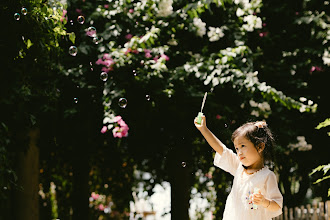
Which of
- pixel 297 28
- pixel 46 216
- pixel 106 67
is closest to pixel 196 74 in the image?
pixel 106 67

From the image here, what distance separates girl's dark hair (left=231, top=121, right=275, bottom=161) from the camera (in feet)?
13.0

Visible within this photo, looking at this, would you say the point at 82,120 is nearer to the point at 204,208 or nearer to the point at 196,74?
the point at 196,74

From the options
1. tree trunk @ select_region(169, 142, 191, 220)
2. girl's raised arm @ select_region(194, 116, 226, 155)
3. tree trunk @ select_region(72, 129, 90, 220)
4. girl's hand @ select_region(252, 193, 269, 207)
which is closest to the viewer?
A: girl's hand @ select_region(252, 193, 269, 207)

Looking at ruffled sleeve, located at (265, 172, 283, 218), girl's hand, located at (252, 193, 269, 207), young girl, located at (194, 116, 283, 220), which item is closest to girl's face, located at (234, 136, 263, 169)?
young girl, located at (194, 116, 283, 220)

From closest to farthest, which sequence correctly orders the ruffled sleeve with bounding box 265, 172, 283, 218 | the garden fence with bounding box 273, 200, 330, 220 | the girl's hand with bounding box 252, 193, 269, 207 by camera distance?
the girl's hand with bounding box 252, 193, 269, 207 < the ruffled sleeve with bounding box 265, 172, 283, 218 < the garden fence with bounding box 273, 200, 330, 220

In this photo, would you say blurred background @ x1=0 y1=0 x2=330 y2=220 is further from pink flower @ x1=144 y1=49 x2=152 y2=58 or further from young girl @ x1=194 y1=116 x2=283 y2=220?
young girl @ x1=194 y1=116 x2=283 y2=220

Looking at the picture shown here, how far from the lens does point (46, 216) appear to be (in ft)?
36.5

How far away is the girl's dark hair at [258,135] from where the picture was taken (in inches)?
156

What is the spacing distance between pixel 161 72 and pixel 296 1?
9.32 feet

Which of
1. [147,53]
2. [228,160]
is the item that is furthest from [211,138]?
[147,53]

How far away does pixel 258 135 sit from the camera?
13.1 feet

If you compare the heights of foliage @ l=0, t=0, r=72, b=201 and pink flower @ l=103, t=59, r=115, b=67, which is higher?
pink flower @ l=103, t=59, r=115, b=67

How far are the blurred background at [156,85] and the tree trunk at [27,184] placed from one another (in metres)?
0.01

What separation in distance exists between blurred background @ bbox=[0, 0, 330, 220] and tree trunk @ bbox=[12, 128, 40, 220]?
0.01 metres
